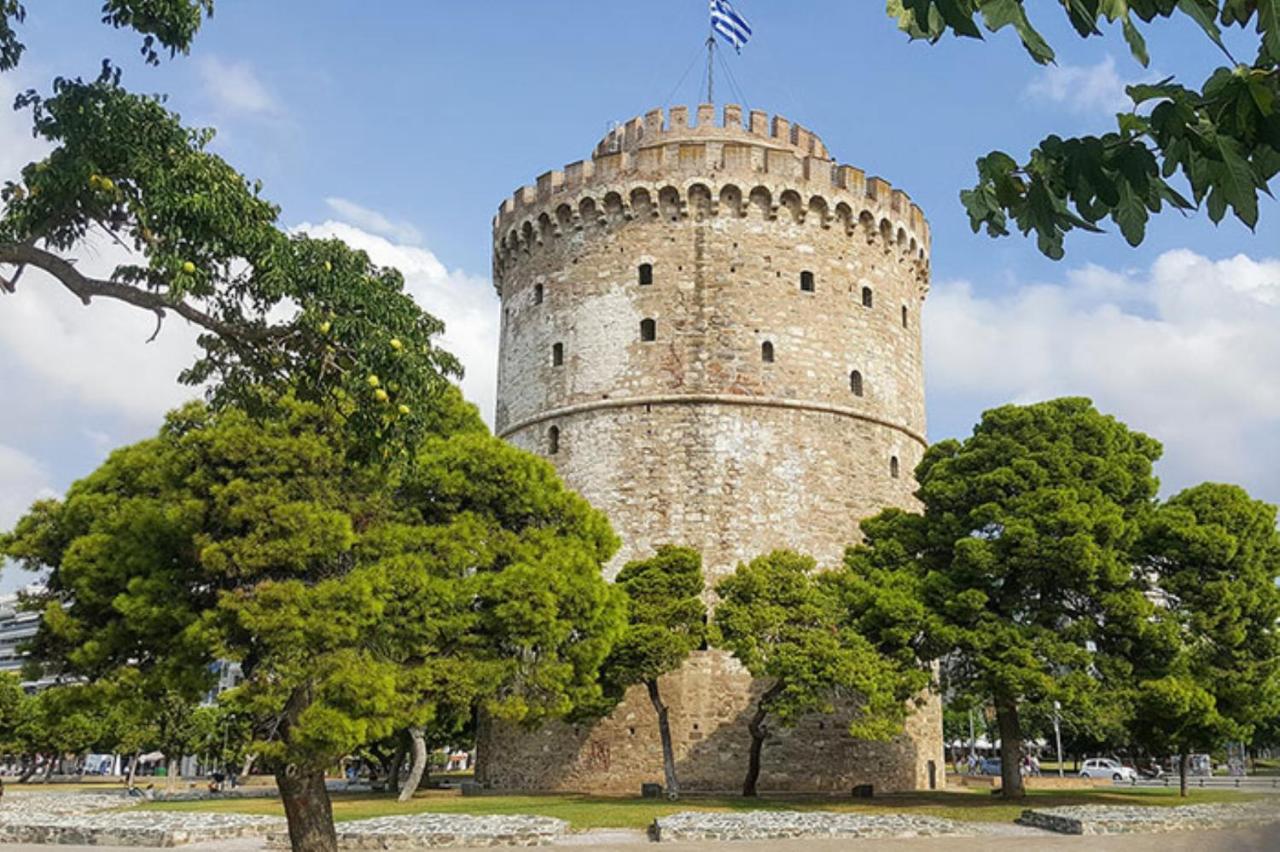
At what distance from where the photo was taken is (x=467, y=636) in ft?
61.6

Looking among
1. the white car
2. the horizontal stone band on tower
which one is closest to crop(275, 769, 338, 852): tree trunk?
the horizontal stone band on tower

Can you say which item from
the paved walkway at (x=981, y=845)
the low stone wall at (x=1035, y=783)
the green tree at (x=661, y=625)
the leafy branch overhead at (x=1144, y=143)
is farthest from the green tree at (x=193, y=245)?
the low stone wall at (x=1035, y=783)

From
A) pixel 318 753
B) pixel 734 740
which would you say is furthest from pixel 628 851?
pixel 734 740

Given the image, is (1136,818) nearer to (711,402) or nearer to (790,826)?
(790,826)

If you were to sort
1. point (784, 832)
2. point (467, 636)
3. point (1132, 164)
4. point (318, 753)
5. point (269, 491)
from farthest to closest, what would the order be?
point (467, 636), point (784, 832), point (269, 491), point (318, 753), point (1132, 164)

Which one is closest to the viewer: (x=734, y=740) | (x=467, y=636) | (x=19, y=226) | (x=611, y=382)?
(x=19, y=226)

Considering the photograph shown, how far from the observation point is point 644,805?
1972cm

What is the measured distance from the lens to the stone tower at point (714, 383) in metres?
23.6

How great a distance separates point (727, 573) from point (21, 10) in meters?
18.5

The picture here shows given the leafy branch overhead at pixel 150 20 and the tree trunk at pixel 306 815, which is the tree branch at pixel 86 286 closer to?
the leafy branch overhead at pixel 150 20

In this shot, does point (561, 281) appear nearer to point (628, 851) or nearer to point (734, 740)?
point (734, 740)

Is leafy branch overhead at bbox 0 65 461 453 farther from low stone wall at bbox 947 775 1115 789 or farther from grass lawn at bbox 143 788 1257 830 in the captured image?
low stone wall at bbox 947 775 1115 789

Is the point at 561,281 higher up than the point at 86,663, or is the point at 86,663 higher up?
the point at 561,281

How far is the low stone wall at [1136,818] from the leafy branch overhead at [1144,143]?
15209 millimetres
